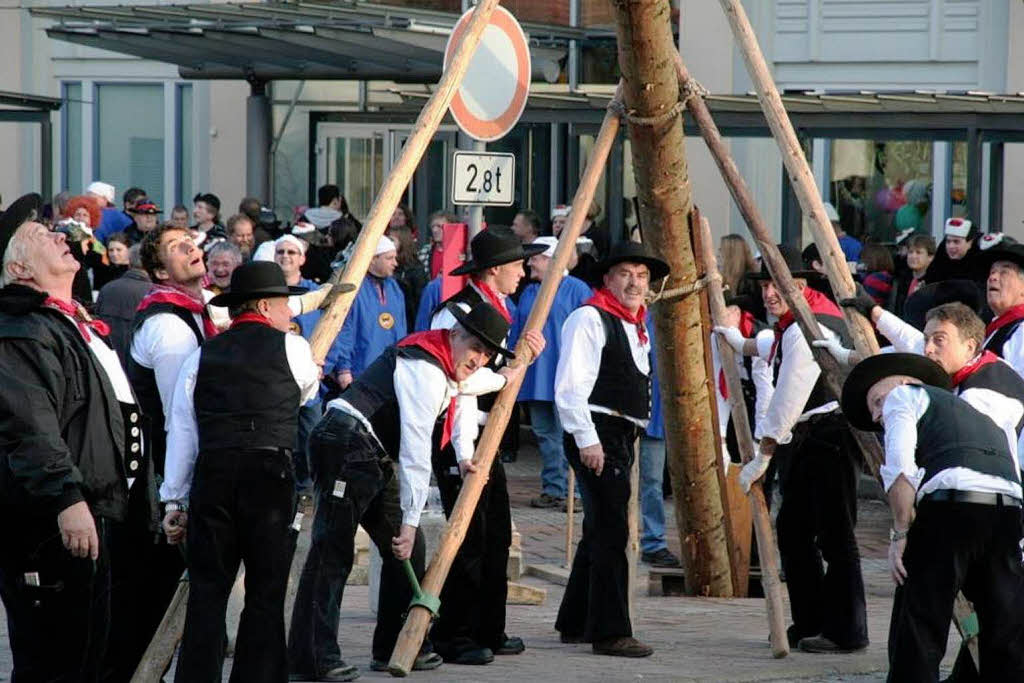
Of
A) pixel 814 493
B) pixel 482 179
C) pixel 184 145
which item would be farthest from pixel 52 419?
pixel 184 145

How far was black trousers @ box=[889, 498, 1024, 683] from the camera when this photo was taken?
24.0 feet

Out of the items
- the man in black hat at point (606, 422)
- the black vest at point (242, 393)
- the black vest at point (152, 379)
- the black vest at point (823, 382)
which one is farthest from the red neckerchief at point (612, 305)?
the black vest at point (242, 393)

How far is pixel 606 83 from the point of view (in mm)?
23516

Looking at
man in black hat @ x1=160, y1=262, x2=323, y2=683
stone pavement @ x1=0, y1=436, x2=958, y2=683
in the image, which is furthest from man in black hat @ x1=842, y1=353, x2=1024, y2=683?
man in black hat @ x1=160, y1=262, x2=323, y2=683

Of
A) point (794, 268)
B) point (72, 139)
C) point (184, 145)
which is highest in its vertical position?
point (72, 139)

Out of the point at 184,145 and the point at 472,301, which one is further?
the point at 184,145

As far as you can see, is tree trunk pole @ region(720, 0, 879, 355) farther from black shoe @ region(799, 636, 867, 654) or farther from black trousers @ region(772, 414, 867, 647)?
black shoe @ region(799, 636, 867, 654)

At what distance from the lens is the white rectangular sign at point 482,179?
32.4ft

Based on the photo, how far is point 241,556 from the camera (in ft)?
24.1

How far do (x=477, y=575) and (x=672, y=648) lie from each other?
103 centimetres

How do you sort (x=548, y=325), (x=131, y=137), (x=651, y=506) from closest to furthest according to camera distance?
(x=651, y=506) < (x=548, y=325) < (x=131, y=137)

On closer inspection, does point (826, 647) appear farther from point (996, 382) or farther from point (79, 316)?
point (79, 316)

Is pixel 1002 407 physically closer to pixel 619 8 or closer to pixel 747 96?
pixel 619 8

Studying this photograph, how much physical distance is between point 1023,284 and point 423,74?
45.6 feet
